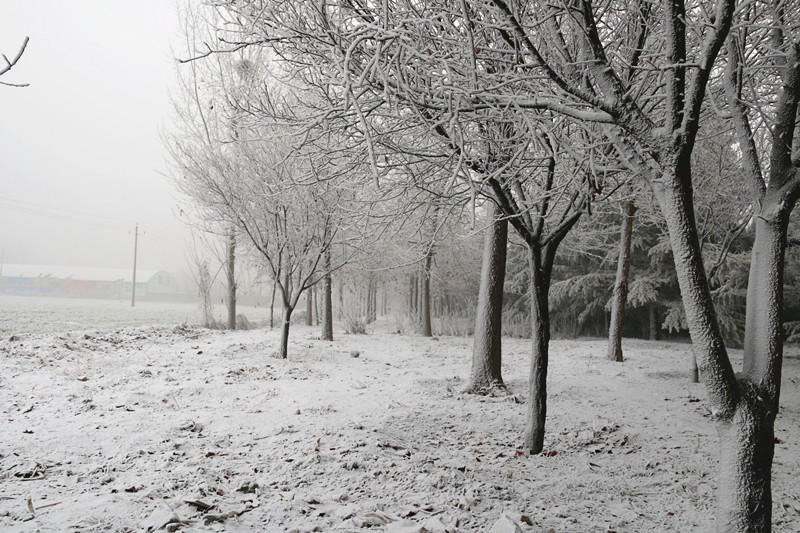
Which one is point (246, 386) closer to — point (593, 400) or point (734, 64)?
point (593, 400)

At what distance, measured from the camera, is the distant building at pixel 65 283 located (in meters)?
21.7

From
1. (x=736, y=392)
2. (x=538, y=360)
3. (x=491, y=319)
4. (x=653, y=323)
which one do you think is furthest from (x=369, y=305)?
(x=736, y=392)

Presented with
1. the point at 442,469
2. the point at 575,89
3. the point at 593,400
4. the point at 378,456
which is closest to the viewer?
the point at 575,89

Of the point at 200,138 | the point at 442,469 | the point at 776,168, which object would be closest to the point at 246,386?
the point at 442,469

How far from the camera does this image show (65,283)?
26688 millimetres

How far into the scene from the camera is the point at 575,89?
7.46 ft

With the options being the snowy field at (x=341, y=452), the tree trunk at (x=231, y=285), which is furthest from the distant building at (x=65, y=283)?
the snowy field at (x=341, y=452)

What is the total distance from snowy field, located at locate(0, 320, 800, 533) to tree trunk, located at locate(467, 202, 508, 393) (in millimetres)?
436

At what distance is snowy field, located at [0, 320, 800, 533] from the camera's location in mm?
2686

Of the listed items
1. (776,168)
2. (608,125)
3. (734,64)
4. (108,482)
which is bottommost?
(108,482)

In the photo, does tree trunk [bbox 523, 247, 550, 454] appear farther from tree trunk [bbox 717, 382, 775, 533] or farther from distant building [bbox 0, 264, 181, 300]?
distant building [bbox 0, 264, 181, 300]

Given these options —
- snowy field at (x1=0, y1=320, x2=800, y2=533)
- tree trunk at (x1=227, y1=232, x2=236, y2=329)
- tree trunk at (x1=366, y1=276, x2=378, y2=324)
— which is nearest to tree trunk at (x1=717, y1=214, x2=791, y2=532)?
snowy field at (x1=0, y1=320, x2=800, y2=533)

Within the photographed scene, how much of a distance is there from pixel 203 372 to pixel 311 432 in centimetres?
345

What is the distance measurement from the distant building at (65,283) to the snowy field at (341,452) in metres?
17.7
